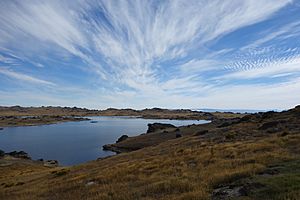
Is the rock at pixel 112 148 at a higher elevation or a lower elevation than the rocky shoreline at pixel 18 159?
higher

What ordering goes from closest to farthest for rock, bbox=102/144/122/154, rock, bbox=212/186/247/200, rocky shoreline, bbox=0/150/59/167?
rock, bbox=212/186/247/200 < rocky shoreline, bbox=0/150/59/167 < rock, bbox=102/144/122/154

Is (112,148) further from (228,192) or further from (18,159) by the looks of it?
(228,192)

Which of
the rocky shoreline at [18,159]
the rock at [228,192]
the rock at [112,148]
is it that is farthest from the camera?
the rock at [112,148]

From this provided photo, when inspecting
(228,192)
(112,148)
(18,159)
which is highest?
(228,192)

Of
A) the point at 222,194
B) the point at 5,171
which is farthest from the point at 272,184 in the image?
the point at 5,171

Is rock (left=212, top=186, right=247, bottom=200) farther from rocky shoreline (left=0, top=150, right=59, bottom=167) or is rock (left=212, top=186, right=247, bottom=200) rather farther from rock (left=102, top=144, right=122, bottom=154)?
rock (left=102, top=144, right=122, bottom=154)

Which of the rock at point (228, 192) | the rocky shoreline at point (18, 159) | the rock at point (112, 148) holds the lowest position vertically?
the rocky shoreline at point (18, 159)

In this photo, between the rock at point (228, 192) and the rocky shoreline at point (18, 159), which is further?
the rocky shoreline at point (18, 159)

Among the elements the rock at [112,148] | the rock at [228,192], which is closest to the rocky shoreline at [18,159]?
the rock at [112,148]

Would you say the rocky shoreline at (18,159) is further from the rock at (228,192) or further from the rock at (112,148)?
the rock at (228,192)

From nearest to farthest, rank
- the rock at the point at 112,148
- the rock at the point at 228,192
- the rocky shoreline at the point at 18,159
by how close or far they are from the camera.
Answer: the rock at the point at 228,192
the rocky shoreline at the point at 18,159
the rock at the point at 112,148

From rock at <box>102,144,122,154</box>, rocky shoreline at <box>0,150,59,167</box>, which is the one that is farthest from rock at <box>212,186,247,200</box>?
rock at <box>102,144,122,154</box>

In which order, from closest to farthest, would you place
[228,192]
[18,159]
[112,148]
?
[228,192]
[18,159]
[112,148]

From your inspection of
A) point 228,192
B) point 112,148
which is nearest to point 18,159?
point 112,148
